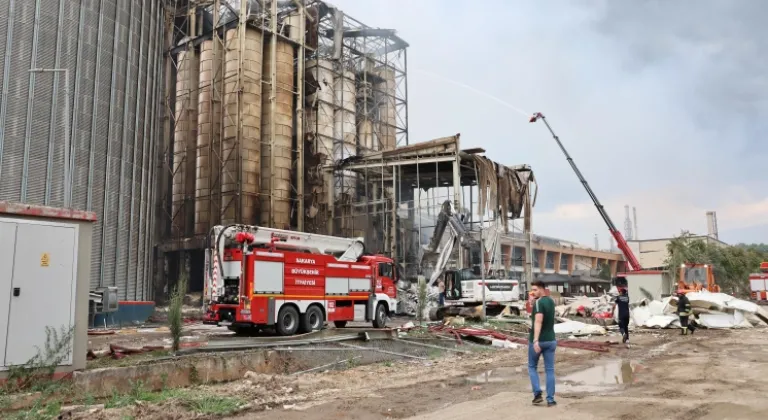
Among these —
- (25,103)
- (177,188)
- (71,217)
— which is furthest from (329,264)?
(177,188)

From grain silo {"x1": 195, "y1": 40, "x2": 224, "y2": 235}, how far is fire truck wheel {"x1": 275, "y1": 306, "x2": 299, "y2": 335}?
57.7ft

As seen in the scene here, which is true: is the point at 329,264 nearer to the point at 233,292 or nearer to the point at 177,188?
the point at 233,292

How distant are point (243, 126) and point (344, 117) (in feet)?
38.7

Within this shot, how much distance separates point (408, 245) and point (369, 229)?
3.11 m

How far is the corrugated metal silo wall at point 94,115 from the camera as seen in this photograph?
22375 millimetres

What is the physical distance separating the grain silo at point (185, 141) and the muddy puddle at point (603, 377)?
29.4 meters

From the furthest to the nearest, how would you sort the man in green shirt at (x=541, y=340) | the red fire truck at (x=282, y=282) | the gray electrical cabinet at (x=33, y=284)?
the red fire truck at (x=282, y=282) → the gray electrical cabinet at (x=33, y=284) → the man in green shirt at (x=541, y=340)

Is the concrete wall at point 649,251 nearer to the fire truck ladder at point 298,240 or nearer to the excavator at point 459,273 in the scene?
the excavator at point 459,273

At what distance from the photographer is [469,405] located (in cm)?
903

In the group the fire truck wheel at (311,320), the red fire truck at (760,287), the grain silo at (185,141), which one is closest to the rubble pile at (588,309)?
the fire truck wheel at (311,320)

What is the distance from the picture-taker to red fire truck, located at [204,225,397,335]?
17859mm

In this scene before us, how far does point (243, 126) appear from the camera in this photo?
3450 centimetres

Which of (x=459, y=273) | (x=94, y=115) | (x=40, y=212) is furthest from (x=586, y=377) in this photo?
(x=94, y=115)

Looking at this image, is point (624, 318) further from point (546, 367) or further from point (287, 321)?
point (546, 367)
